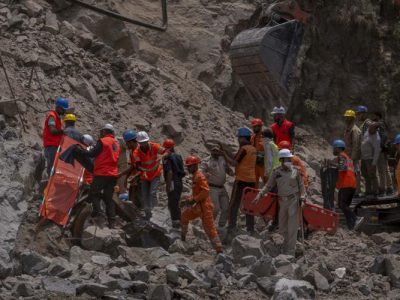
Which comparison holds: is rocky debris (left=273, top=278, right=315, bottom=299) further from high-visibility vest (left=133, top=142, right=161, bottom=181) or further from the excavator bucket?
the excavator bucket

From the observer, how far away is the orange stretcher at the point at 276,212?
11320 mm

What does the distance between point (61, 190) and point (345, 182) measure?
444cm

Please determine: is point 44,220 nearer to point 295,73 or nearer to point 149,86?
point 149,86

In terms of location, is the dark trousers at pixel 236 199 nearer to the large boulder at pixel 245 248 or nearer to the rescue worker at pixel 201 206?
the rescue worker at pixel 201 206

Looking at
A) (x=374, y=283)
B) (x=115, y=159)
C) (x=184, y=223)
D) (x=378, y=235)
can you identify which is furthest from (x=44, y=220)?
(x=378, y=235)

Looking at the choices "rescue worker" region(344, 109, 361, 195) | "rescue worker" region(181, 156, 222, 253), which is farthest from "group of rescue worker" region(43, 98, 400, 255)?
"rescue worker" region(344, 109, 361, 195)

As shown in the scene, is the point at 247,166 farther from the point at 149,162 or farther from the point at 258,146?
the point at 149,162

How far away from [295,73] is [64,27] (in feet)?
23.0

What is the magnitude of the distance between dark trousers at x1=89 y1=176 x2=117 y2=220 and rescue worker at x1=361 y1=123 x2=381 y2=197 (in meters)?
4.68

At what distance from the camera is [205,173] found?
37.7ft

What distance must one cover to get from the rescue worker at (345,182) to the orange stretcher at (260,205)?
1414 mm

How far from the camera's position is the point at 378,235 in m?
12.1

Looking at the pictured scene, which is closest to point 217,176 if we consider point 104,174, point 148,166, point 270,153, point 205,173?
point 205,173

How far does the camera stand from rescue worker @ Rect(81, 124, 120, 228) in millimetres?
10258
